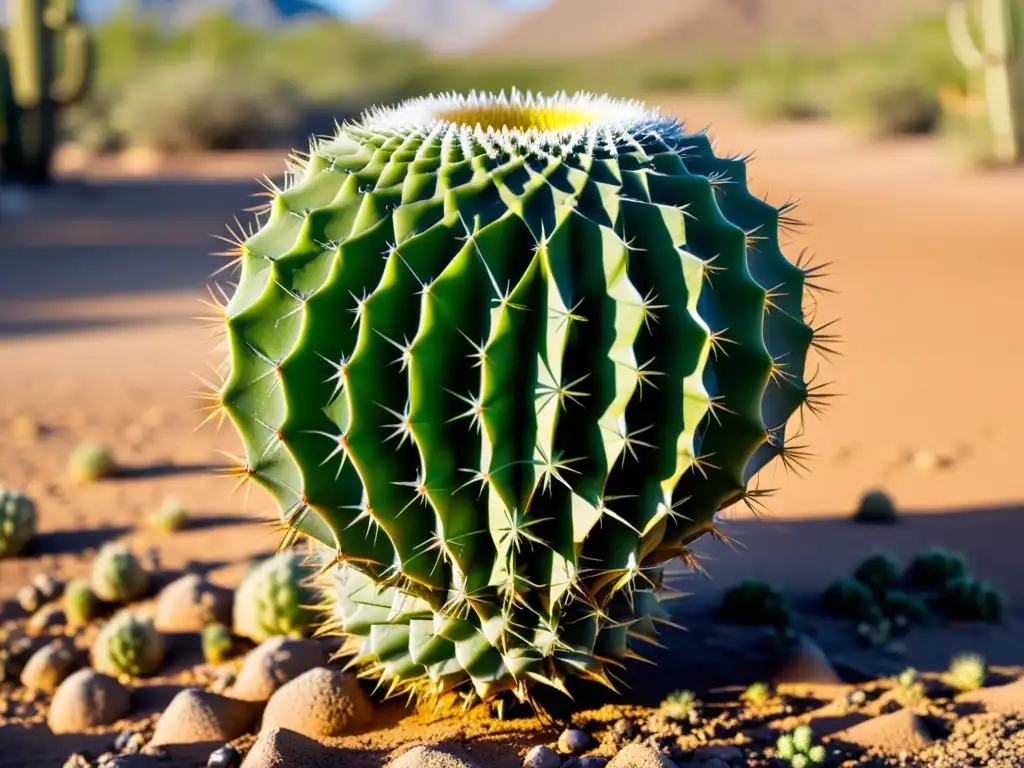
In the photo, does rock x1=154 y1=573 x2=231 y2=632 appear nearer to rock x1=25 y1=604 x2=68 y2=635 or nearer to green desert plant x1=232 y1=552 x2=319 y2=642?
green desert plant x1=232 y1=552 x2=319 y2=642

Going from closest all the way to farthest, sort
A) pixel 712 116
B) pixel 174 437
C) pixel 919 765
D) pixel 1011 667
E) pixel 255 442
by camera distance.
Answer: pixel 255 442 → pixel 919 765 → pixel 1011 667 → pixel 174 437 → pixel 712 116

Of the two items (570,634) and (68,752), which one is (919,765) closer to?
(570,634)

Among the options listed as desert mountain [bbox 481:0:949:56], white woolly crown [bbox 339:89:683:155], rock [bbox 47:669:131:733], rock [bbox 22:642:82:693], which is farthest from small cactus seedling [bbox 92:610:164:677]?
desert mountain [bbox 481:0:949:56]

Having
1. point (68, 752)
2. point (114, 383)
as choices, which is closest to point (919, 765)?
point (68, 752)

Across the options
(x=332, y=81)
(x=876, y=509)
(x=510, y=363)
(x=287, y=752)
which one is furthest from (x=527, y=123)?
(x=332, y=81)

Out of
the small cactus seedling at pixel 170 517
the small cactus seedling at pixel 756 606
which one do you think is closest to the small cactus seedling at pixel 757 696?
the small cactus seedling at pixel 756 606

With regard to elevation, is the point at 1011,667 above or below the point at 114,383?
below

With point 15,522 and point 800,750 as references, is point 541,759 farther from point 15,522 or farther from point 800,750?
point 15,522
